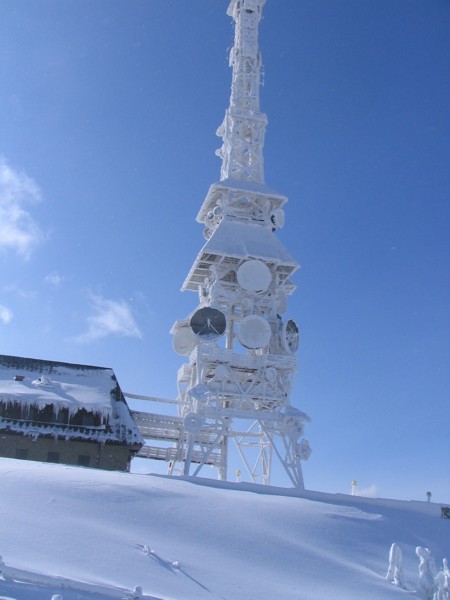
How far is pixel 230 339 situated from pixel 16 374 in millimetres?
13176

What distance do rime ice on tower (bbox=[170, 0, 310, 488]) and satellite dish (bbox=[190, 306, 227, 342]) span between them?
6 cm

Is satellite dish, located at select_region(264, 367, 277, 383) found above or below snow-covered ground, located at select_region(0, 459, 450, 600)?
above

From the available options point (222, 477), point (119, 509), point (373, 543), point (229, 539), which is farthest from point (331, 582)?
point (222, 477)

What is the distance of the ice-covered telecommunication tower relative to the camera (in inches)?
1533

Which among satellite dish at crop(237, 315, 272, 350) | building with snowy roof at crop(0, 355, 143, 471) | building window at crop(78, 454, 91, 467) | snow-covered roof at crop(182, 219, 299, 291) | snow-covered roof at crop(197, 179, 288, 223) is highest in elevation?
snow-covered roof at crop(197, 179, 288, 223)

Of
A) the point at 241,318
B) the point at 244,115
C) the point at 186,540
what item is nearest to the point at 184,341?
the point at 241,318

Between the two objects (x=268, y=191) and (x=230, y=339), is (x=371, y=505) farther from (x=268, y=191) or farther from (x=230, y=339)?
(x=268, y=191)

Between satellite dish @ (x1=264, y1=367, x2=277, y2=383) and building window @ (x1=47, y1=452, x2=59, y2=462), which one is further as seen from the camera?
satellite dish @ (x1=264, y1=367, x2=277, y2=383)

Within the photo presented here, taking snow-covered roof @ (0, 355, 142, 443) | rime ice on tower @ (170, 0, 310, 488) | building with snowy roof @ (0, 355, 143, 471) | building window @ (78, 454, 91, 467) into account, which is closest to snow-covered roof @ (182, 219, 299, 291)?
rime ice on tower @ (170, 0, 310, 488)

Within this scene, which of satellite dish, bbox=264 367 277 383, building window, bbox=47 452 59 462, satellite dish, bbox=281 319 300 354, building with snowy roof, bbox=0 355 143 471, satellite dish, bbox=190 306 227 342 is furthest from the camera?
satellite dish, bbox=281 319 300 354

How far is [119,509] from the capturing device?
21.8 m

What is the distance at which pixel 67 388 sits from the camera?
127 ft

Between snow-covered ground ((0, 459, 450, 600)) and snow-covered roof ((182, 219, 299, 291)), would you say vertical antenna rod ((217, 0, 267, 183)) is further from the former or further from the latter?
snow-covered ground ((0, 459, 450, 600))

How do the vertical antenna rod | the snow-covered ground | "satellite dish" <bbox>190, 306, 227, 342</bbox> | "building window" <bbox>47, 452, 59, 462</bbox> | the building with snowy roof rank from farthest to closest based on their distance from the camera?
the vertical antenna rod
"satellite dish" <bbox>190, 306, 227, 342</bbox>
"building window" <bbox>47, 452, 59, 462</bbox>
the building with snowy roof
the snow-covered ground
